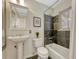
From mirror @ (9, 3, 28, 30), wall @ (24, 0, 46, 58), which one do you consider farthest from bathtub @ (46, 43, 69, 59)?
mirror @ (9, 3, 28, 30)

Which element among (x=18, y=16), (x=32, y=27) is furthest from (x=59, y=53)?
(x=18, y=16)

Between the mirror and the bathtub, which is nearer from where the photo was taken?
the bathtub

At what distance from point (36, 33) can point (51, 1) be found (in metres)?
1.52

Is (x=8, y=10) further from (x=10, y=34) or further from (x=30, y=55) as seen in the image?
(x=30, y=55)

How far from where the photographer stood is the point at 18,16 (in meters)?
3.08

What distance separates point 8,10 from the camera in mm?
2721

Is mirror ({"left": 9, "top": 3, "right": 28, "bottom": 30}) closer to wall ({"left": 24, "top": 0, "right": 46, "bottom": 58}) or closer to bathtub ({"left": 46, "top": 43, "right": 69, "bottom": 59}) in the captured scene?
wall ({"left": 24, "top": 0, "right": 46, "bottom": 58})

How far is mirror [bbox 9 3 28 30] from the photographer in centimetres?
287

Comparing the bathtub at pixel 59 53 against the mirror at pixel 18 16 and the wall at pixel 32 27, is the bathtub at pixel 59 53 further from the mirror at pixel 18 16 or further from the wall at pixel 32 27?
the mirror at pixel 18 16

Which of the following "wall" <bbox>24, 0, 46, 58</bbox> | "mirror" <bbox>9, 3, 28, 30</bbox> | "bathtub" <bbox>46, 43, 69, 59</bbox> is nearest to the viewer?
"bathtub" <bbox>46, 43, 69, 59</bbox>

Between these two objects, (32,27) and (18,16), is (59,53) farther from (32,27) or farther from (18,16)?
(18,16)

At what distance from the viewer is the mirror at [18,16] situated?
2.87 m

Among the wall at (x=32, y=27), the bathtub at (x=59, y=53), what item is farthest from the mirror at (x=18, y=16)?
the bathtub at (x=59, y=53)

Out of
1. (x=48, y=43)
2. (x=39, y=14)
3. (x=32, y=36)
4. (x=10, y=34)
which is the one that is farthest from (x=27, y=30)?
(x=48, y=43)
